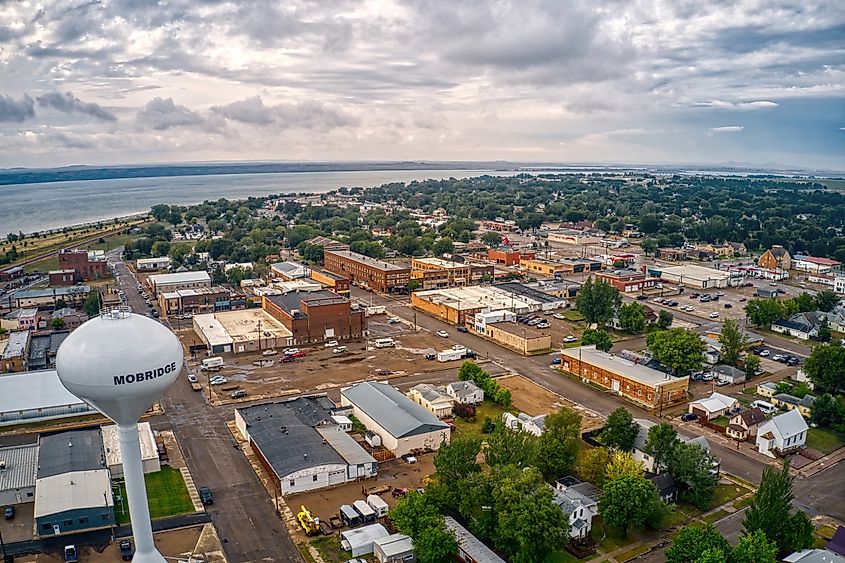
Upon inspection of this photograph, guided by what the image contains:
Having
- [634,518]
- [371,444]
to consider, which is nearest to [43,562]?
[371,444]

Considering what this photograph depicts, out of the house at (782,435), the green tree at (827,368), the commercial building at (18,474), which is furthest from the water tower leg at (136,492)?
the green tree at (827,368)

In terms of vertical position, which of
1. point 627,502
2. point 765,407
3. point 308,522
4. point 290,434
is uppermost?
point 627,502

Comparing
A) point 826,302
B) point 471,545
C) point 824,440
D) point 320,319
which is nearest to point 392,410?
point 471,545

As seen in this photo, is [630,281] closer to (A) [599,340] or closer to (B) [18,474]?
(A) [599,340]

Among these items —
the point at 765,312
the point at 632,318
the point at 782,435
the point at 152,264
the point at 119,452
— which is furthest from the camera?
the point at 152,264

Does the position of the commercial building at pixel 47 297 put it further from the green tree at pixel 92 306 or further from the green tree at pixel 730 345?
the green tree at pixel 730 345

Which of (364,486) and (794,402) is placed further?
(794,402)

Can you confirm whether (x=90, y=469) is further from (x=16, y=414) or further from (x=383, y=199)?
(x=383, y=199)

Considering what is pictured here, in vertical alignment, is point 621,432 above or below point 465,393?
above
